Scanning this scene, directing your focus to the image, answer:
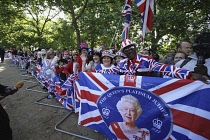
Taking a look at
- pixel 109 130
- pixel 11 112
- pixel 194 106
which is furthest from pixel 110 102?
pixel 11 112

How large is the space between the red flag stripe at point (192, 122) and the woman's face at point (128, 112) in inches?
23.7

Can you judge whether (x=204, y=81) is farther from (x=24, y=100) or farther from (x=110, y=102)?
(x=24, y=100)

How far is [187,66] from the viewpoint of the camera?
11.6ft

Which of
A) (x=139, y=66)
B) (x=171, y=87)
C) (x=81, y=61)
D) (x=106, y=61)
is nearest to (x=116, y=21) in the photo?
(x=81, y=61)

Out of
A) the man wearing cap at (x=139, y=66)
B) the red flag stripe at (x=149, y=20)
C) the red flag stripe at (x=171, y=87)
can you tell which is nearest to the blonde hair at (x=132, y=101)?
the red flag stripe at (x=171, y=87)

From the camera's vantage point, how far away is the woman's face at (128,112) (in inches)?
111

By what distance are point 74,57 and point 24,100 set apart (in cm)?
253

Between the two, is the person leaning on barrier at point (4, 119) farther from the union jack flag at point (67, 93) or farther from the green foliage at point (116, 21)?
the green foliage at point (116, 21)

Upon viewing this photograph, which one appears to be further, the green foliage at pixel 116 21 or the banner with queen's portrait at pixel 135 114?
the green foliage at pixel 116 21

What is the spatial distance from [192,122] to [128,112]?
93 cm

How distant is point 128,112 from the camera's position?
9.39 feet

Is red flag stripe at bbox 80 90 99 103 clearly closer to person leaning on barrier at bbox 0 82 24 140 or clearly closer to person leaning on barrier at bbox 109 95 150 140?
person leaning on barrier at bbox 109 95 150 140

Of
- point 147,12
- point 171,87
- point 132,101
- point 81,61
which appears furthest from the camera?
point 81,61

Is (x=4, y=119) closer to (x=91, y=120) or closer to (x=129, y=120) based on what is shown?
(x=91, y=120)
